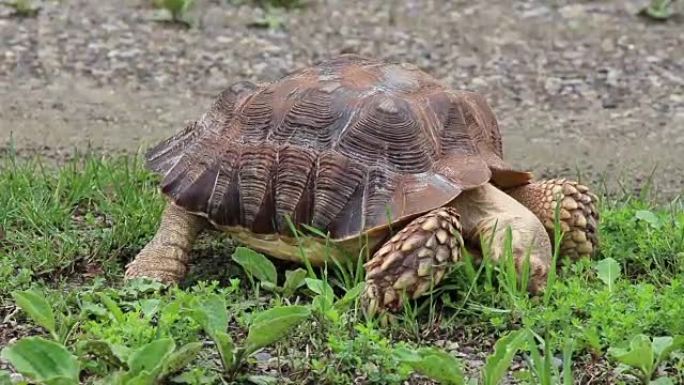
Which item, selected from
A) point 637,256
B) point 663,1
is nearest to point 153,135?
point 637,256

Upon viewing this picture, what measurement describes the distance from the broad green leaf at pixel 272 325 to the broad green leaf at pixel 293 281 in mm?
515

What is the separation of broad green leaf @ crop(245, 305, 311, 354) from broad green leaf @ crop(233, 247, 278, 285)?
623 mm

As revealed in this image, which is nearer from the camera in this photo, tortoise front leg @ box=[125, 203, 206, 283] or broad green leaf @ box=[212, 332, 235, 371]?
broad green leaf @ box=[212, 332, 235, 371]

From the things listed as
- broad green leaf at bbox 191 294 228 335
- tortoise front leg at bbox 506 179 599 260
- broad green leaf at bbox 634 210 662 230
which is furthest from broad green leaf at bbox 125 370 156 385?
broad green leaf at bbox 634 210 662 230

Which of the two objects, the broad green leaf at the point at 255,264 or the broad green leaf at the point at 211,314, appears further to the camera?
the broad green leaf at the point at 255,264

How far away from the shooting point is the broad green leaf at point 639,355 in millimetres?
2701

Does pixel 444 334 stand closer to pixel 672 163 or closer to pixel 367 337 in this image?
pixel 367 337

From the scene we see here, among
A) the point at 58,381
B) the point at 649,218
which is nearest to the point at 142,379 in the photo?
the point at 58,381

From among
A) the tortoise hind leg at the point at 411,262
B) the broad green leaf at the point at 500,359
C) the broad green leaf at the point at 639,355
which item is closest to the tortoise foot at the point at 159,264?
the tortoise hind leg at the point at 411,262

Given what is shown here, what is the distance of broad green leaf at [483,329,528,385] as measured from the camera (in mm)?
2613

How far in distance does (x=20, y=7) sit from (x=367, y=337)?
5691mm

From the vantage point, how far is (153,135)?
5832mm

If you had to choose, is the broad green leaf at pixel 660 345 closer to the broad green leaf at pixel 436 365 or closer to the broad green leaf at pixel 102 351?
the broad green leaf at pixel 436 365

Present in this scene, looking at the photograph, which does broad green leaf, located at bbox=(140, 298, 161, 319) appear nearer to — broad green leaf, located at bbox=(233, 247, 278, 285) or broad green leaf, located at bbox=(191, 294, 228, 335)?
broad green leaf, located at bbox=(191, 294, 228, 335)
